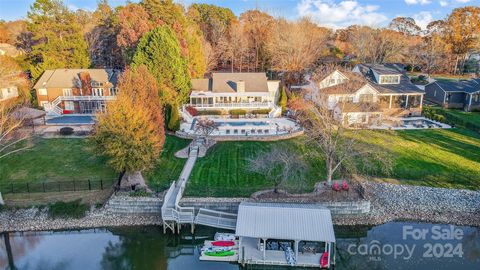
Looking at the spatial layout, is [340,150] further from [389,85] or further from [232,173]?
[389,85]

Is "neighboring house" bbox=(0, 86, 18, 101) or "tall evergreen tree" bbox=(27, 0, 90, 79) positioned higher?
"tall evergreen tree" bbox=(27, 0, 90, 79)

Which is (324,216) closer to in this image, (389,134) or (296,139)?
(296,139)

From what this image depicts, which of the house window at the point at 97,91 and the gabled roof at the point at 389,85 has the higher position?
the gabled roof at the point at 389,85

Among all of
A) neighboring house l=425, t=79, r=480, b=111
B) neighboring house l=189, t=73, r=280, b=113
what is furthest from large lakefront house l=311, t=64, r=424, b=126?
neighboring house l=189, t=73, r=280, b=113

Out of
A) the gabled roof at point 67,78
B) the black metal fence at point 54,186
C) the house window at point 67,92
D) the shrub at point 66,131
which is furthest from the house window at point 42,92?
the black metal fence at point 54,186

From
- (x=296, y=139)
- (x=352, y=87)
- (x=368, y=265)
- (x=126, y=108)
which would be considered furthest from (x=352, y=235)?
(x=352, y=87)

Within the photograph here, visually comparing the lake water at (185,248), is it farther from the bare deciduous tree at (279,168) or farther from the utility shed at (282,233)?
the bare deciduous tree at (279,168)

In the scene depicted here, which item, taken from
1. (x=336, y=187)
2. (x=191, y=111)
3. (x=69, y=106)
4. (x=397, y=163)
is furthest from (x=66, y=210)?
(x=69, y=106)

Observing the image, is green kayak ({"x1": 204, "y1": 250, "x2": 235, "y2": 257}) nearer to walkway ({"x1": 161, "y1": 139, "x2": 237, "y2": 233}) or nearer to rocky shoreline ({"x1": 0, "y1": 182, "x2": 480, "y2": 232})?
walkway ({"x1": 161, "y1": 139, "x2": 237, "y2": 233})
